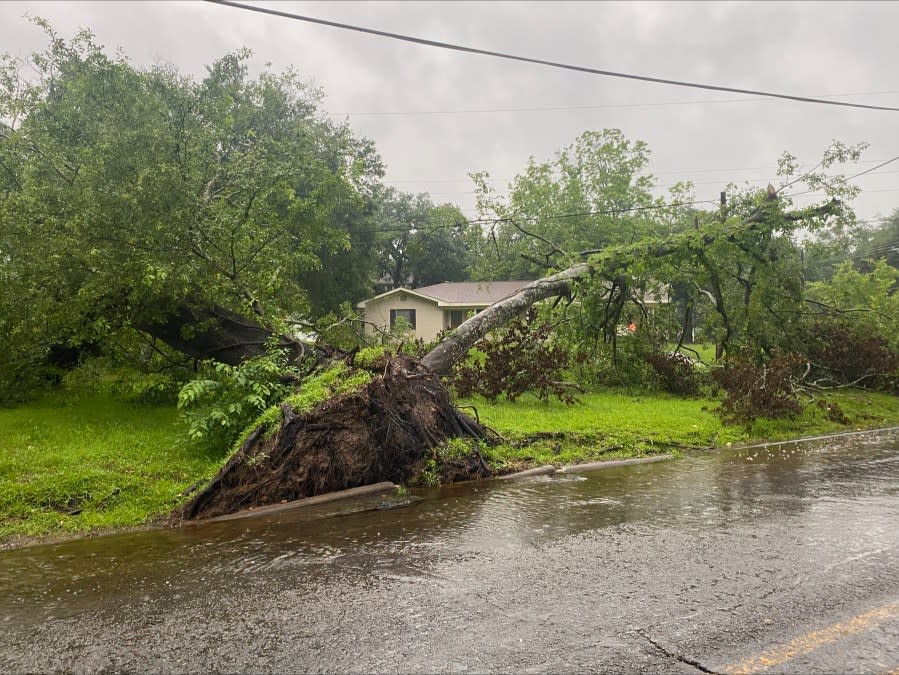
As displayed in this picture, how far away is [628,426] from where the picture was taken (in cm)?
1035

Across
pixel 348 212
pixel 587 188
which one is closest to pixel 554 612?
pixel 348 212

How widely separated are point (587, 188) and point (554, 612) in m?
35.5

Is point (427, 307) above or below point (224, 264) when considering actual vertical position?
above

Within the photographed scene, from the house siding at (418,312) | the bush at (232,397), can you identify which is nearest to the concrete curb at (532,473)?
the bush at (232,397)

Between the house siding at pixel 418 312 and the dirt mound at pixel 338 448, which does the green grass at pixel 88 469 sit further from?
the house siding at pixel 418 312

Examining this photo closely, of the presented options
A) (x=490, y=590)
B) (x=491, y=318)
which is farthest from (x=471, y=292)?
(x=490, y=590)

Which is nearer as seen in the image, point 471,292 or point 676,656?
point 676,656

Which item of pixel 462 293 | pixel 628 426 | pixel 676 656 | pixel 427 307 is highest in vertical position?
pixel 462 293

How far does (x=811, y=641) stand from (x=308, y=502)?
4.48 meters

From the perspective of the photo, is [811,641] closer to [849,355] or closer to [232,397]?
[232,397]

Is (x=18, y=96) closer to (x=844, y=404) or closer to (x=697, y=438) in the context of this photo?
(x=697, y=438)

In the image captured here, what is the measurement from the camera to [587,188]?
36.8 meters

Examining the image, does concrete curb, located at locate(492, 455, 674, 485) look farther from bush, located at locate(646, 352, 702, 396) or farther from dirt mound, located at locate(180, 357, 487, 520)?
bush, located at locate(646, 352, 702, 396)

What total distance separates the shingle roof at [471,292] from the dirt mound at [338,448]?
23588 mm
